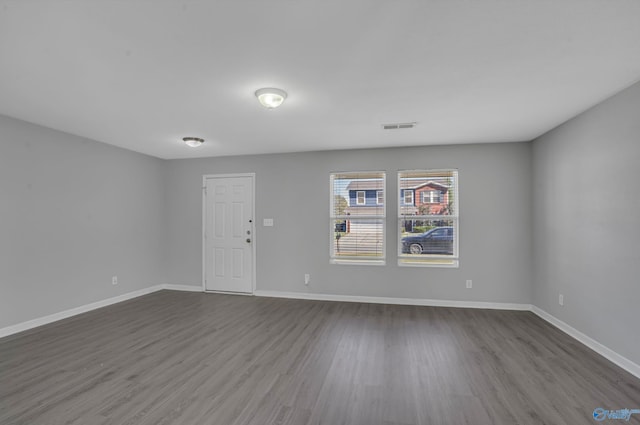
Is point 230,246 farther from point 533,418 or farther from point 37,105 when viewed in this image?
point 533,418

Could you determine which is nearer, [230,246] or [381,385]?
[381,385]

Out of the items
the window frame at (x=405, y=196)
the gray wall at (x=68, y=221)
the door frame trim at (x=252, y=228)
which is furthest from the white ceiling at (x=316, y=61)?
the door frame trim at (x=252, y=228)

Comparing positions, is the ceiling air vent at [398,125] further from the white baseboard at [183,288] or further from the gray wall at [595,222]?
the white baseboard at [183,288]

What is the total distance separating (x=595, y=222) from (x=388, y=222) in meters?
2.51

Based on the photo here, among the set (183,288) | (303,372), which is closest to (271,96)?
(303,372)

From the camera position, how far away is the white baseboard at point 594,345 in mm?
2537

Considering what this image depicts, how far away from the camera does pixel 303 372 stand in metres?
2.56

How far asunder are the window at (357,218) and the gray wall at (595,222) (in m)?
2.30

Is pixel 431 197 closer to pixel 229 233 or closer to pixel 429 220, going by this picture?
pixel 429 220

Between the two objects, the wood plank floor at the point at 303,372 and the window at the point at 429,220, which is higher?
the window at the point at 429,220

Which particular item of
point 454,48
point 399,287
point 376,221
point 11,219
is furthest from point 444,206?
point 11,219

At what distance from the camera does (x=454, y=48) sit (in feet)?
6.54

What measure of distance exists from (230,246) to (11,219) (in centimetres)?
287

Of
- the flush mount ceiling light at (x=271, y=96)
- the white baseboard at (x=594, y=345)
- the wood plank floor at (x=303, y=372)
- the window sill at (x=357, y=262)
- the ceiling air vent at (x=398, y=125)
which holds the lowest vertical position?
the wood plank floor at (x=303, y=372)
